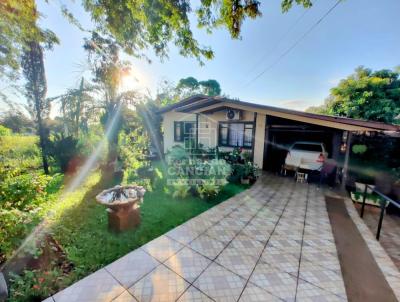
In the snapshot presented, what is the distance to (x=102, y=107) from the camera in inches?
254

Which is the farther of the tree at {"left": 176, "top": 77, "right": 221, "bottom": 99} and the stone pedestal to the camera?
the tree at {"left": 176, "top": 77, "right": 221, "bottom": 99}

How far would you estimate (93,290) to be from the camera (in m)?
1.94

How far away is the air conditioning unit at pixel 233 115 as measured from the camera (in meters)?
8.43

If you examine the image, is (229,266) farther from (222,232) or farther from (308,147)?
(308,147)

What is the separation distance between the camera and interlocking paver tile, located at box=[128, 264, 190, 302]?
189 cm

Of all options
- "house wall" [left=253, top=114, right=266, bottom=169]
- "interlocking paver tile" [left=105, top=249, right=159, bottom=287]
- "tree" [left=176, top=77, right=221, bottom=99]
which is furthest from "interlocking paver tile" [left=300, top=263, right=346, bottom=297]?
"tree" [left=176, top=77, right=221, bottom=99]

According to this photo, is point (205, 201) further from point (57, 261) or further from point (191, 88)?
point (191, 88)

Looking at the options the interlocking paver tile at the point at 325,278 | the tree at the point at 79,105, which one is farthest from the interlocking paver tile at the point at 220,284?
the tree at the point at 79,105

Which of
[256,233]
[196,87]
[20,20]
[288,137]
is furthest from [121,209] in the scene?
[196,87]

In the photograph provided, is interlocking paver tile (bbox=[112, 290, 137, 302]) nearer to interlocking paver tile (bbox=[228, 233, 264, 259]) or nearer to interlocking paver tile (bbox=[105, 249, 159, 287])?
interlocking paver tile (bbox=[105, 249, 159, 287])

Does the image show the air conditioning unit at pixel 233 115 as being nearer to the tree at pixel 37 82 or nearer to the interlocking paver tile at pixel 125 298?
the tree at pixel 37 82

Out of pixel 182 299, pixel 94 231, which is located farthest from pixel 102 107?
pixel 182 299

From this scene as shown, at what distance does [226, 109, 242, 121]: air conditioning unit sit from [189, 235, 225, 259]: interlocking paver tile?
653cm

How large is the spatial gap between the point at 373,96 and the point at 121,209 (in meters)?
15.7
